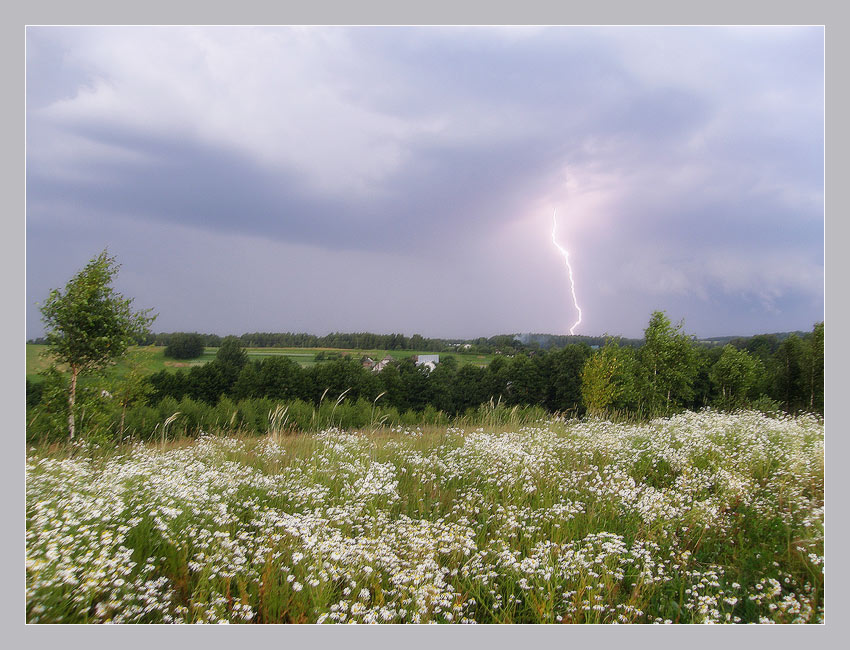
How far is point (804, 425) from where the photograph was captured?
217 inches

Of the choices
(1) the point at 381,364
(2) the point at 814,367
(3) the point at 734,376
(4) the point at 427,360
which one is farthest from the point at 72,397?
(3) the point at 734,376

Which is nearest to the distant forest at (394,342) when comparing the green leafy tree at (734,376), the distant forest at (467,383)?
the distant forest at (467,383)

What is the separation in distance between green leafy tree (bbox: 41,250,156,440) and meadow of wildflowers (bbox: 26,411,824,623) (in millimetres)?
1561

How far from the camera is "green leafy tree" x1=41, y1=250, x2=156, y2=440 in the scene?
5840mm

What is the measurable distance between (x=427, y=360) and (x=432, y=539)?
8.36m

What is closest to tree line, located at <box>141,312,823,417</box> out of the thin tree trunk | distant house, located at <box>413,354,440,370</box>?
distant house, located at <box>413,354,440,370</box>

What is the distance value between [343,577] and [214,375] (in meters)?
11.7

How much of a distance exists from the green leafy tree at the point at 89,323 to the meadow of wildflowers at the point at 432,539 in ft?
5.12

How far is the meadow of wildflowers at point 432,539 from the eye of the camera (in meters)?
2.71

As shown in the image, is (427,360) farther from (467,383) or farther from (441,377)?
(467,383)

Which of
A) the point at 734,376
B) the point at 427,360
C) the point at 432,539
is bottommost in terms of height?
the point at 432,539

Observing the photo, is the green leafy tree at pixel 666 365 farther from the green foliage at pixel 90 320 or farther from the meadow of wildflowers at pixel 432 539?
the green foliage at pixel 90 320

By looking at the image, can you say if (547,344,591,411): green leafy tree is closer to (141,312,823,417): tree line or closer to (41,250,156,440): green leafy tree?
(141,312,823,417): tree line

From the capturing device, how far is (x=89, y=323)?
19.8ft
